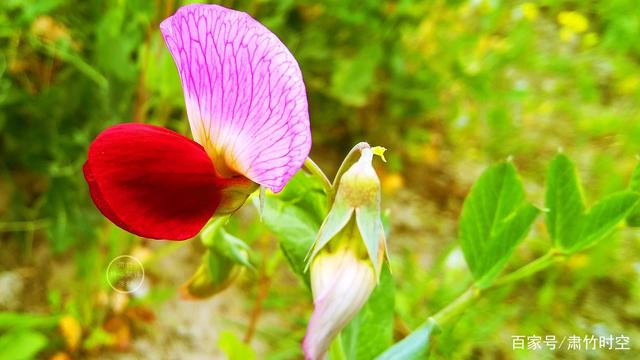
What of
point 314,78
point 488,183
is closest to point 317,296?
point 488,183

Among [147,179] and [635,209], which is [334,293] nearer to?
[147,179]

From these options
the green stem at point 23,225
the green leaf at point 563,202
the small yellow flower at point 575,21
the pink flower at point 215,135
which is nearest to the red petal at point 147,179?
the pink flower at point 215,135

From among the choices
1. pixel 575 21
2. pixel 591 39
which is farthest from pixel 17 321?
pixel 575 21

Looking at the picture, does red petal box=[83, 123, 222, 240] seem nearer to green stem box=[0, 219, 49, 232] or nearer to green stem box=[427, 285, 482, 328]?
green stem box=[427, 285, 482, 328]

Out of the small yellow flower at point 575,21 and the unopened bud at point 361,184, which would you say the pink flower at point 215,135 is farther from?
the small yellow flower at point 575,21

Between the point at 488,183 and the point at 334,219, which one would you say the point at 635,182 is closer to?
the point at 488,183

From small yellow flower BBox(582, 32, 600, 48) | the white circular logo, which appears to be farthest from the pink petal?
small yellow flower BBox(582, 32, 600, 48)

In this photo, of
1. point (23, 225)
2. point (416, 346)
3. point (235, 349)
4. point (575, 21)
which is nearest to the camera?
point (416, 346)
